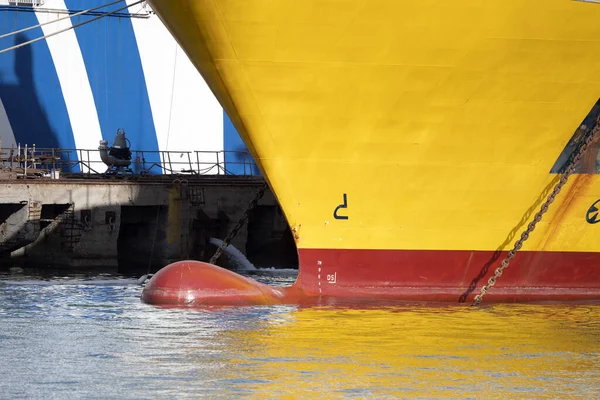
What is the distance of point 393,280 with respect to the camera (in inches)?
520

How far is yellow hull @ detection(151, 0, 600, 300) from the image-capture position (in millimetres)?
12258

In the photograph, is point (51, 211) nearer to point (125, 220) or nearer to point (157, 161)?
point (125, 220)

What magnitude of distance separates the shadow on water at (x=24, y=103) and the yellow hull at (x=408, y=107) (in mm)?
14362

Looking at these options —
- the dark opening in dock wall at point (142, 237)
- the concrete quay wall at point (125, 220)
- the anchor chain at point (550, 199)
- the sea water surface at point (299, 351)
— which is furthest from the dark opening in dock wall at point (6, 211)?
the anchor chain at point (550, 199)

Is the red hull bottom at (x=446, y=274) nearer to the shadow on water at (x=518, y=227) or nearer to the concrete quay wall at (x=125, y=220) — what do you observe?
the shadow on water at (x=518, y=227)

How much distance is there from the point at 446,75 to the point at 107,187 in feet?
36.0

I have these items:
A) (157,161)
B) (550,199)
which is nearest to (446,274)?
(550,199)

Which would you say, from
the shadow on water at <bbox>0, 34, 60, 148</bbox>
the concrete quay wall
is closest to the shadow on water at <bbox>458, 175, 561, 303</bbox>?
the concrete quay wall

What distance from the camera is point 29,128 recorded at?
26.4 metres

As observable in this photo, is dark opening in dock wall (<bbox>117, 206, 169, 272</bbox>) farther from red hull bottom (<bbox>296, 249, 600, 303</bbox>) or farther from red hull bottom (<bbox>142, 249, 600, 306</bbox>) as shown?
red hull bottom (<bbox>296, 249, 600, 303</bbox>)

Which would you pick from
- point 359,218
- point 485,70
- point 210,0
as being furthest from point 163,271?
point 485,70

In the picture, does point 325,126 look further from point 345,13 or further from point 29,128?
point 29,128

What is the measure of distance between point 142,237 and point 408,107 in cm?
1190

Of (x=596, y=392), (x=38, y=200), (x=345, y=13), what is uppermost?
(x=345, y=13)
